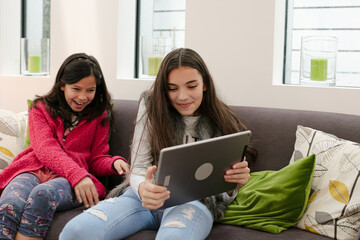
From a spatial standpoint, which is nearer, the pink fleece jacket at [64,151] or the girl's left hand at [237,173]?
the girl's left hand at [237,173]

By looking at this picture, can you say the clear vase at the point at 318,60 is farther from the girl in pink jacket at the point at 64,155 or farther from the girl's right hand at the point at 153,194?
the girl's right hand at the point at 153,194

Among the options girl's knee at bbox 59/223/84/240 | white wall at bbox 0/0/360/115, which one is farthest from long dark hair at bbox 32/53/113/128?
girl's knee at bbox 59/223/84/240

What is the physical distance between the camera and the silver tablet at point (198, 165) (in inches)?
54.3

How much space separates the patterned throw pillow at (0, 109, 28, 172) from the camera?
89.0 inches

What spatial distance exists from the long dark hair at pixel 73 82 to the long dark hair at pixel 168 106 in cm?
42

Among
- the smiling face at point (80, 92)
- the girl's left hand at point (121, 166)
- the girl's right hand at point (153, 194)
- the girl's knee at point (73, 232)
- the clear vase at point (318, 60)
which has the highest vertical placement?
the clear vase at point (318, 60)

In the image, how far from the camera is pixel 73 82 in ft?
6.89

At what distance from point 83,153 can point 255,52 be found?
982mm

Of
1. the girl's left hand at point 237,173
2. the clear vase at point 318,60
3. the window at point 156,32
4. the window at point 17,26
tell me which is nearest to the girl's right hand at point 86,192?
the girl's left hand at point 237,173

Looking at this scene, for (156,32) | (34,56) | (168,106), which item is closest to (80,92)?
(168,106)

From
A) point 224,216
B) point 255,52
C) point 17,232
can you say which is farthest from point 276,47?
point 17,232

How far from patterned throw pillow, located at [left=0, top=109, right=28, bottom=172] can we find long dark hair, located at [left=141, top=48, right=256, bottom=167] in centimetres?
84

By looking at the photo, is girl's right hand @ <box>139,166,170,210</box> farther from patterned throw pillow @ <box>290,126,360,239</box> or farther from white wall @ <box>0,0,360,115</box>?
white wall @ <box>0,0,360,115</box>

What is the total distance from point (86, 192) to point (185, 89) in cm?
60
